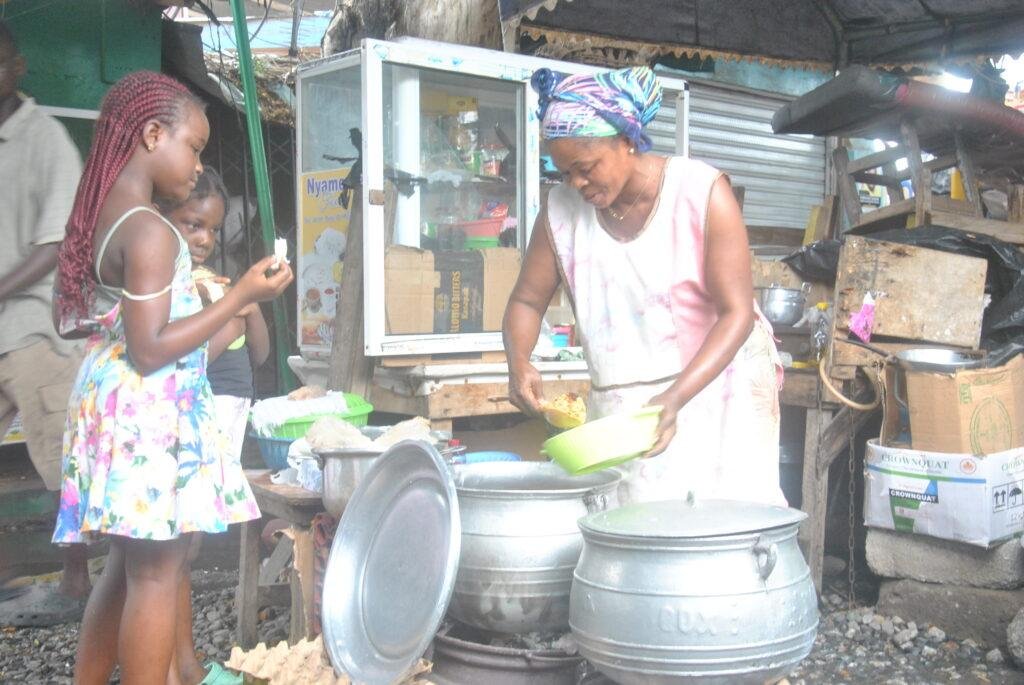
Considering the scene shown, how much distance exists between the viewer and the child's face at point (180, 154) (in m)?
2.59

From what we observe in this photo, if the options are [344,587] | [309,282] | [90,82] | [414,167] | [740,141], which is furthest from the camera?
[740,141]

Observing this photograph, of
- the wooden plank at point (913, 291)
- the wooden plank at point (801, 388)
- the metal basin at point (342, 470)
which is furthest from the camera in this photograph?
the wooden plank at point (801, 388)

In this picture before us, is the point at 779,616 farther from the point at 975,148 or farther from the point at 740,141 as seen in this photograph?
the point at 740,141

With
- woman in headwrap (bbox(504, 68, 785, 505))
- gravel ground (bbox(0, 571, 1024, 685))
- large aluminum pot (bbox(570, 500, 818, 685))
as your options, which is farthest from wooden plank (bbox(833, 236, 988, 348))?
large aluminum pot (bbox(570, 500, 818, 685))

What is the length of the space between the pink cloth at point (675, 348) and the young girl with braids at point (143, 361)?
822 mm

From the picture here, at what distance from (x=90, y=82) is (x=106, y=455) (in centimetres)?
470

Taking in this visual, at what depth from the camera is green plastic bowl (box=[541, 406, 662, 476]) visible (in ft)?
6.81

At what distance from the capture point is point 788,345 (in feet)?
17.6

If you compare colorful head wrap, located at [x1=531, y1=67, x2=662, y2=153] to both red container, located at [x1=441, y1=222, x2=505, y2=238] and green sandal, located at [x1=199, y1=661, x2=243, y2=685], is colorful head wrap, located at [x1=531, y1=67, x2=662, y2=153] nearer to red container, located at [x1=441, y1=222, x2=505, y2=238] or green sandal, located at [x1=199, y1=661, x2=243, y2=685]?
green sandal, located at [x1=199, y1=661, x2=243, y2=685]

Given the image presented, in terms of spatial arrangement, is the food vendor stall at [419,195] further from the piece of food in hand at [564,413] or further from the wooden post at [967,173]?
the wooden post at [967,173]

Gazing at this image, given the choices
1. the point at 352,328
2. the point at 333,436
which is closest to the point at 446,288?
the point at 352,328

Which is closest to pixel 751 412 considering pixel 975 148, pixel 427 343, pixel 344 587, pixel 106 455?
pixel 344 587

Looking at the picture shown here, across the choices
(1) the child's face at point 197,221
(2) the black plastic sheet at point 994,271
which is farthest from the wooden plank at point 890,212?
(1) the child's face at point 197,221

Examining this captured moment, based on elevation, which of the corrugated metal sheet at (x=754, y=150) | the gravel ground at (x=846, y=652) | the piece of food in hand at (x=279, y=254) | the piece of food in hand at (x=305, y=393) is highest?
the corrugated metal sheet at (x=754, y=150)
